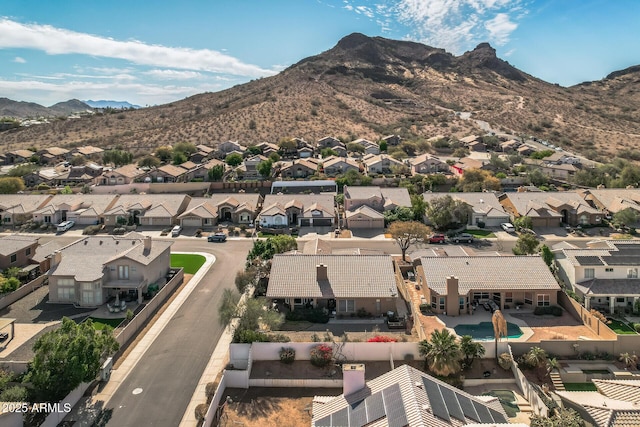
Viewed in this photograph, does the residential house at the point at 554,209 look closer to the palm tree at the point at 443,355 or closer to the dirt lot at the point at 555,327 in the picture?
the dirt lot at the point at 555,327

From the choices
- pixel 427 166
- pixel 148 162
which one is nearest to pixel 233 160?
pixel 148 162

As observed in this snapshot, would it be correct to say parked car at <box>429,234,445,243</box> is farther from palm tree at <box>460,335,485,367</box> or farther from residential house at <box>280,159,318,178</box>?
residential house at <box>280,159,318,178</box>

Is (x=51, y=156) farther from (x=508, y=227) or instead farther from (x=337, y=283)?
(x=508, y=227)

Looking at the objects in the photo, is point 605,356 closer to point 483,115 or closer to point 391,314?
point 391,314

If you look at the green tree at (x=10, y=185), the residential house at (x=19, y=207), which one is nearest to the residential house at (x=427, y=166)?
the residential house at (x=19, y=207)

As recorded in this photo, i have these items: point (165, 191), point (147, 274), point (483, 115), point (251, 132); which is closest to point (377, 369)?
point (147, 274)

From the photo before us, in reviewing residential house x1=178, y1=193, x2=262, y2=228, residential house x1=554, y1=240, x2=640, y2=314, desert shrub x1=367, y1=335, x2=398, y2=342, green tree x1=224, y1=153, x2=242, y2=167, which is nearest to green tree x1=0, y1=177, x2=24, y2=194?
residential house x1=178, y1=193, x2=262, y2=228

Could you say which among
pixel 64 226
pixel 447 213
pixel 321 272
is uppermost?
pixel 447 213
